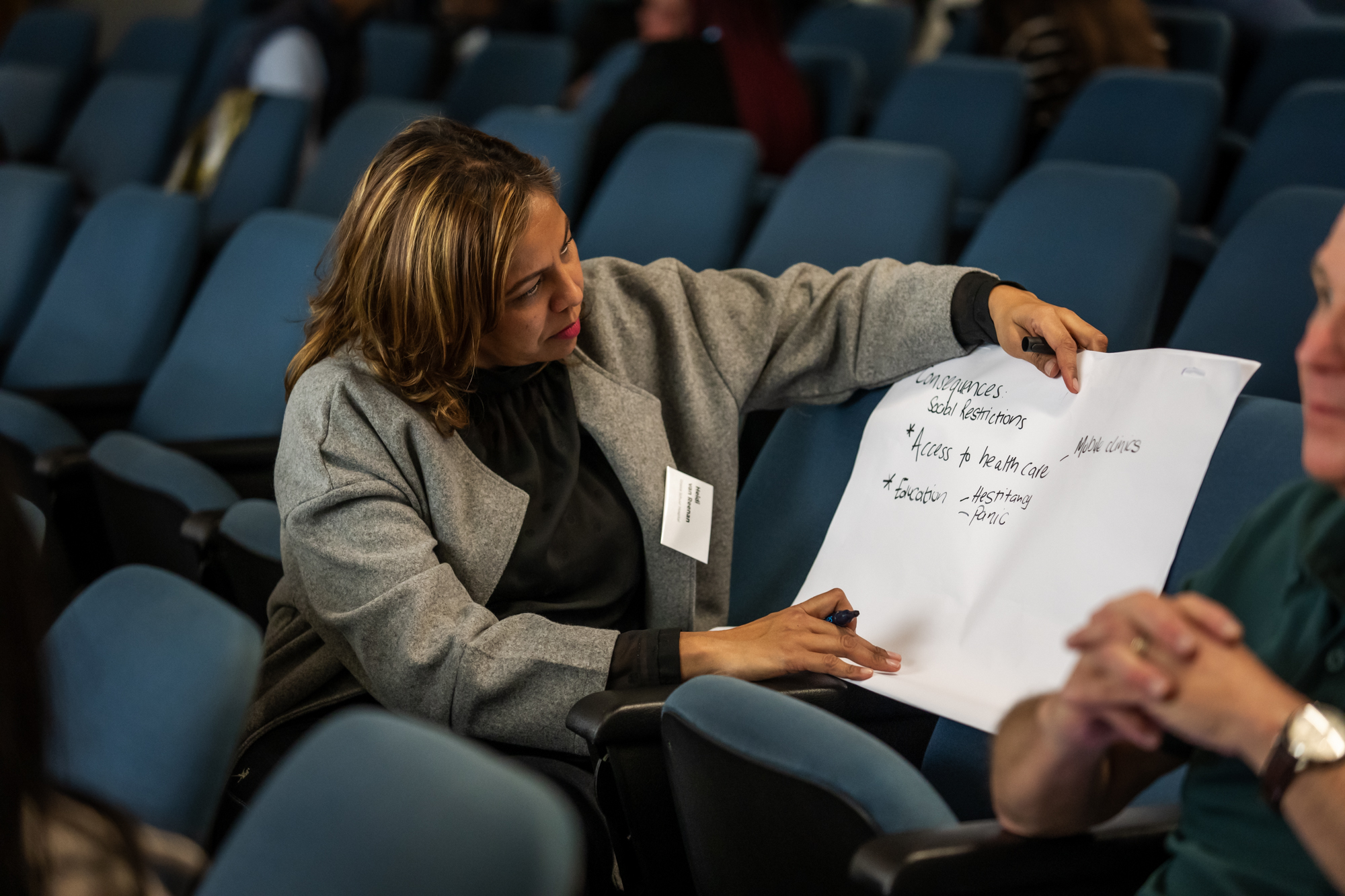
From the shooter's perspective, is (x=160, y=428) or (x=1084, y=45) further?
(x=1084, y=45)

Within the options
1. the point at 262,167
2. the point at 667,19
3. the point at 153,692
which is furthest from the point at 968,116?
the point at 153,692

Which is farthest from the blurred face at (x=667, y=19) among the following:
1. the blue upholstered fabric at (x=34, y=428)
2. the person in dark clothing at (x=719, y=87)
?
the blue upholstered fabric at (x=34, y=428)

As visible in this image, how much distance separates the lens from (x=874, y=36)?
4.79 m

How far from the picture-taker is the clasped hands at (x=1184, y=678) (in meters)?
0.72

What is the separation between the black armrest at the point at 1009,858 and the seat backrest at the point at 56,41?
6.31 meters

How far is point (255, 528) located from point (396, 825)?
115cm

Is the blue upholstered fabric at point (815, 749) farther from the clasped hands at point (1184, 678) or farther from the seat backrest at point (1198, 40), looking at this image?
the seat backrest at point (1198, 40)

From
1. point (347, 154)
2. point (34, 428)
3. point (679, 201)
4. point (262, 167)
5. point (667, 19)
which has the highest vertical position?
point (667, 19)

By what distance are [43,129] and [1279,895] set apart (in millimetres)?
5505

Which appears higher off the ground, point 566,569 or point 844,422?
point 844,422

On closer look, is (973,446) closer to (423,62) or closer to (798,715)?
(798,715)

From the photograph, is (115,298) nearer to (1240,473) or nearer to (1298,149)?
(1240,473)

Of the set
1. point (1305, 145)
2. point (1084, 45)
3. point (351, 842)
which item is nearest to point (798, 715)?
point (351, 842)

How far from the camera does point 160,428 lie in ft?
7.80
